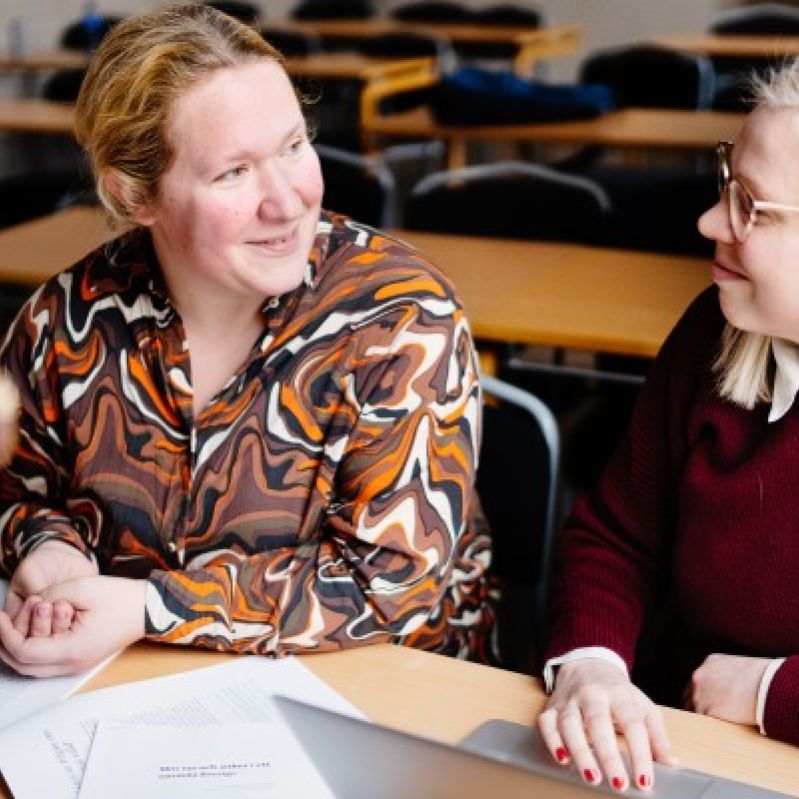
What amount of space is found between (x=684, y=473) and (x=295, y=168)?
58cm

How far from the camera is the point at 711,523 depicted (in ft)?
4.60

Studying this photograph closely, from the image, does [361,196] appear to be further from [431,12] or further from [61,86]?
[431,12]

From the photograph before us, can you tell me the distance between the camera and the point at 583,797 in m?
0.79

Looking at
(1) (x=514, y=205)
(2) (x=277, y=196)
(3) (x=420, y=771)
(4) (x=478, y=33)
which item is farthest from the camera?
(4) (x=478, y=33)

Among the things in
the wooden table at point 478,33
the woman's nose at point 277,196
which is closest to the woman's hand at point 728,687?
the woman's nose at point 277,196

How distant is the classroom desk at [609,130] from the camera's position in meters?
4.43

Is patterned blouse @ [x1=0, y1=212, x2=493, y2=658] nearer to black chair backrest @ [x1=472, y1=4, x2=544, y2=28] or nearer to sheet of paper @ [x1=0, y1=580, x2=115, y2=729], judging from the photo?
sheet of paper @ [x1=0, y1=580, x2=115, y2=729]

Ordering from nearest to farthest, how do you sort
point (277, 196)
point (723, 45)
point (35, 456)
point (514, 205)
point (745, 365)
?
point (745, 365), point (277, 196), point (35, 456), point (514, 205), point (723, 45)

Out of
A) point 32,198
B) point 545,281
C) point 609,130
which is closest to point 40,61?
point 32,198

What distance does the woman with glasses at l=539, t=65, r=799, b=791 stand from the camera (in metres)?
1.23

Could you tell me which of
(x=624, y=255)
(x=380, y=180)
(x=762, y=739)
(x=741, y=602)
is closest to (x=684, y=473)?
(x=741, y=602)

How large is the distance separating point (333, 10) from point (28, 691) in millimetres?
8017

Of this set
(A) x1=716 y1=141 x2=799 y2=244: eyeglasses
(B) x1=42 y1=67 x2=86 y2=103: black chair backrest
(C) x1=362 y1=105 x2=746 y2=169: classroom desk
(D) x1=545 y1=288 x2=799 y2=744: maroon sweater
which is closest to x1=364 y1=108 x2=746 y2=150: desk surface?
(C) x1=362 y1=105 x2=746 y2=169: classroom desk

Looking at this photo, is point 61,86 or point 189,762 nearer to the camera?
point 189,762
